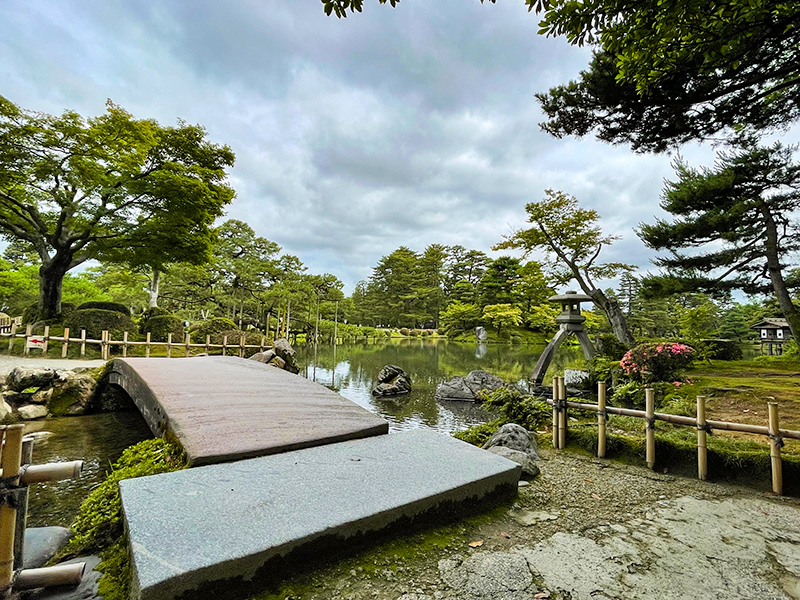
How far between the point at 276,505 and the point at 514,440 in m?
2.59

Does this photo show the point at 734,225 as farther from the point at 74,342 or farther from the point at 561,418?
the point at 74,342

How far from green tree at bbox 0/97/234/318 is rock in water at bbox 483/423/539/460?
10.0 meters

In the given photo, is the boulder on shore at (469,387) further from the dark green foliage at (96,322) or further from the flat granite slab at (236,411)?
the dark green foliage at (96,322)

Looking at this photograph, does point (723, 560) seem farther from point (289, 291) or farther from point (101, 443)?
point (289, 291)

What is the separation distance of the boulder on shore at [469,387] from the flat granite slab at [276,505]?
6.57 metres

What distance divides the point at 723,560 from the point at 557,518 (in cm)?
75

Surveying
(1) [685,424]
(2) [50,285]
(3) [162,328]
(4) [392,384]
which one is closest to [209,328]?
(3) [162,328]

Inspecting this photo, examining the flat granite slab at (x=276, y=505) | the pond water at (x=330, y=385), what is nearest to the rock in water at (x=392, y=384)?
the pond water at (x=330, y=385)

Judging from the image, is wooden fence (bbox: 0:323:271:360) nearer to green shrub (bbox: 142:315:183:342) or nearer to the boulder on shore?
green shrub (bbox: 142:315:183:342)

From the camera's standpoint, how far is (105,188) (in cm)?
945

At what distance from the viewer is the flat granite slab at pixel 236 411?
8.25 feet

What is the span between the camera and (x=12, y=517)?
136 centimetres

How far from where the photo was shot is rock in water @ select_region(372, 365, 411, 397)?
9344mm

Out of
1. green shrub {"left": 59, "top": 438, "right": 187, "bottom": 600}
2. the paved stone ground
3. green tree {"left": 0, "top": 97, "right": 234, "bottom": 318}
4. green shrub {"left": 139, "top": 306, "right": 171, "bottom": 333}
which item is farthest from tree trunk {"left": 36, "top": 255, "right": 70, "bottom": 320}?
the paved stone ground
